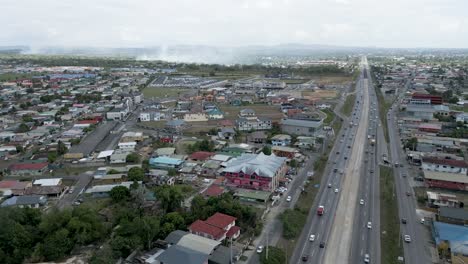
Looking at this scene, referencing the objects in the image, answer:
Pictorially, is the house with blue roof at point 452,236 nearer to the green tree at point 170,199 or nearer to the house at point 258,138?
the green tree at point 170,199

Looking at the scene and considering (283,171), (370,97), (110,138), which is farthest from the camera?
(370,97)

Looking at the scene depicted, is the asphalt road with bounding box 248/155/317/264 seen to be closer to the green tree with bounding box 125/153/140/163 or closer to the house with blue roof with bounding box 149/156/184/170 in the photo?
the house with blue roof with bounding box 149/156/184/170

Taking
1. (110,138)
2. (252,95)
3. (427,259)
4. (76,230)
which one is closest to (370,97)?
(252,95)

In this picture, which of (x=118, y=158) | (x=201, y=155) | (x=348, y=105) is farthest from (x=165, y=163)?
(x=348, y=105)

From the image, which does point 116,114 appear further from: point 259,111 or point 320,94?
point 320,94

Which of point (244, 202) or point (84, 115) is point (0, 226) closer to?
point (244, 202)

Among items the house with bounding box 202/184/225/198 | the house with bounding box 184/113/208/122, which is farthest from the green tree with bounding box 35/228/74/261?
the house with bounding box 184/113/208/122
